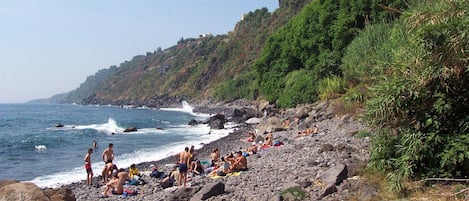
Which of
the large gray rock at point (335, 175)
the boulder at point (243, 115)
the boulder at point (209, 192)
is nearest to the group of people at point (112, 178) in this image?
the boulder at point (209, 192)

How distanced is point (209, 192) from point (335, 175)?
11.8ft

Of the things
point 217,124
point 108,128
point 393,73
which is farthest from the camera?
point 108,128

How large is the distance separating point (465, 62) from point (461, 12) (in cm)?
95

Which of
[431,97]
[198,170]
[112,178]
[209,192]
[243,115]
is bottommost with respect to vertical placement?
[243,115]

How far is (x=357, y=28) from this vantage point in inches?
1470

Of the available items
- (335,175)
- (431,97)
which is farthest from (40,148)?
(431,97)

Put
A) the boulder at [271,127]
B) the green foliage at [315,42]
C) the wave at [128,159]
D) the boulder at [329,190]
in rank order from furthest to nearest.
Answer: the green foliage at [315,42], the boulder at [271,127], the wave at [128,159], the boulder at [329,190]

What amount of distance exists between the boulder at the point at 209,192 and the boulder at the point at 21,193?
3988mm

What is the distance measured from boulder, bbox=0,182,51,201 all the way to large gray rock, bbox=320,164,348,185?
673 centimetres

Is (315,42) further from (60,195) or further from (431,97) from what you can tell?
(60,195)

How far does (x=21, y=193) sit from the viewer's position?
9.28m

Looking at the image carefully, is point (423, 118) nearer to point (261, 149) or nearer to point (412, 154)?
point (412, 154)

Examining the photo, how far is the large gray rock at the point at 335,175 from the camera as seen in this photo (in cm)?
1037

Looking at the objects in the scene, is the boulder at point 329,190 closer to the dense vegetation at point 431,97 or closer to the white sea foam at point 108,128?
the dense vegetation at point 431,97
